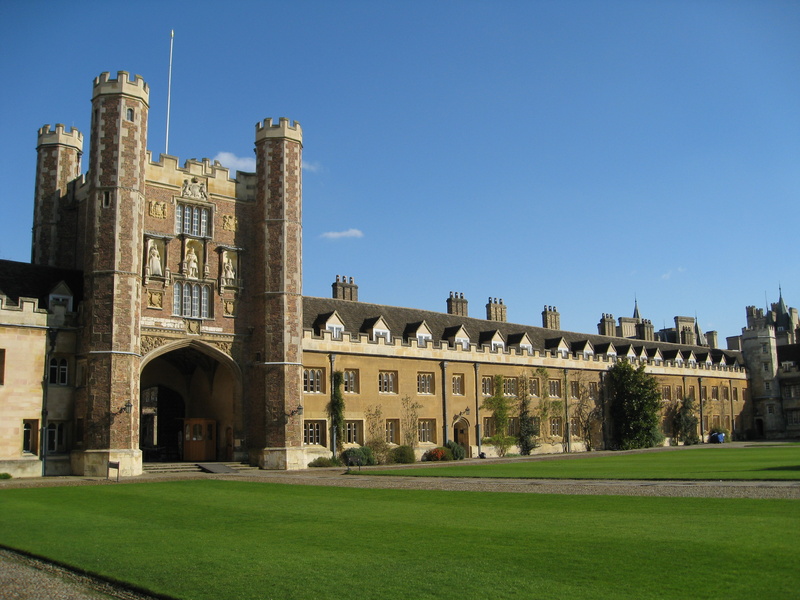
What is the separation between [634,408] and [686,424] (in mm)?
7377

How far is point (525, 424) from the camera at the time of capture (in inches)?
1671

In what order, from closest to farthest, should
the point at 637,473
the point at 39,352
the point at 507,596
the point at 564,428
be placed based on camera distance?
the point at 507,596
the point at 637,473
the point at 39,352
the point at 564,428

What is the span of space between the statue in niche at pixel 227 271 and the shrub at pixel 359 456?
8.69 meters

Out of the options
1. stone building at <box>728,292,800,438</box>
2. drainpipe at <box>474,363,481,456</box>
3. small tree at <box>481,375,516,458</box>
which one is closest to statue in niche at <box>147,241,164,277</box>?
drainpipe at <box>474,363,481,456</box>

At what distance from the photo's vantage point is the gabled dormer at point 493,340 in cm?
4282

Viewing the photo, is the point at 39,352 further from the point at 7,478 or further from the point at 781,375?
the point at 781,375

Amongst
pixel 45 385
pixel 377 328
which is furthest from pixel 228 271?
pixel 377 328

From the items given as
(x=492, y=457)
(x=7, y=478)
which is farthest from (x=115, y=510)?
(x=492, y=457)

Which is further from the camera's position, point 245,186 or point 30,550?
point 245,186

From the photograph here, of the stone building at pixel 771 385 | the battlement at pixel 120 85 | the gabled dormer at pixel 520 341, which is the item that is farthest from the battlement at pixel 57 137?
the stone building at pixel 771 385

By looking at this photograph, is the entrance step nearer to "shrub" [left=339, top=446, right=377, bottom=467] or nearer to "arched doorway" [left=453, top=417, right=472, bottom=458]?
"shrub" [left=339, top=446, right=377, bottom=467]

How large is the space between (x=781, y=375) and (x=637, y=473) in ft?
156

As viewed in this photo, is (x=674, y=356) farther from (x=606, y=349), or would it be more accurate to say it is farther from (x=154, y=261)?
(x=154, y=261)

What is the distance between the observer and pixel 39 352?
1100 inches
